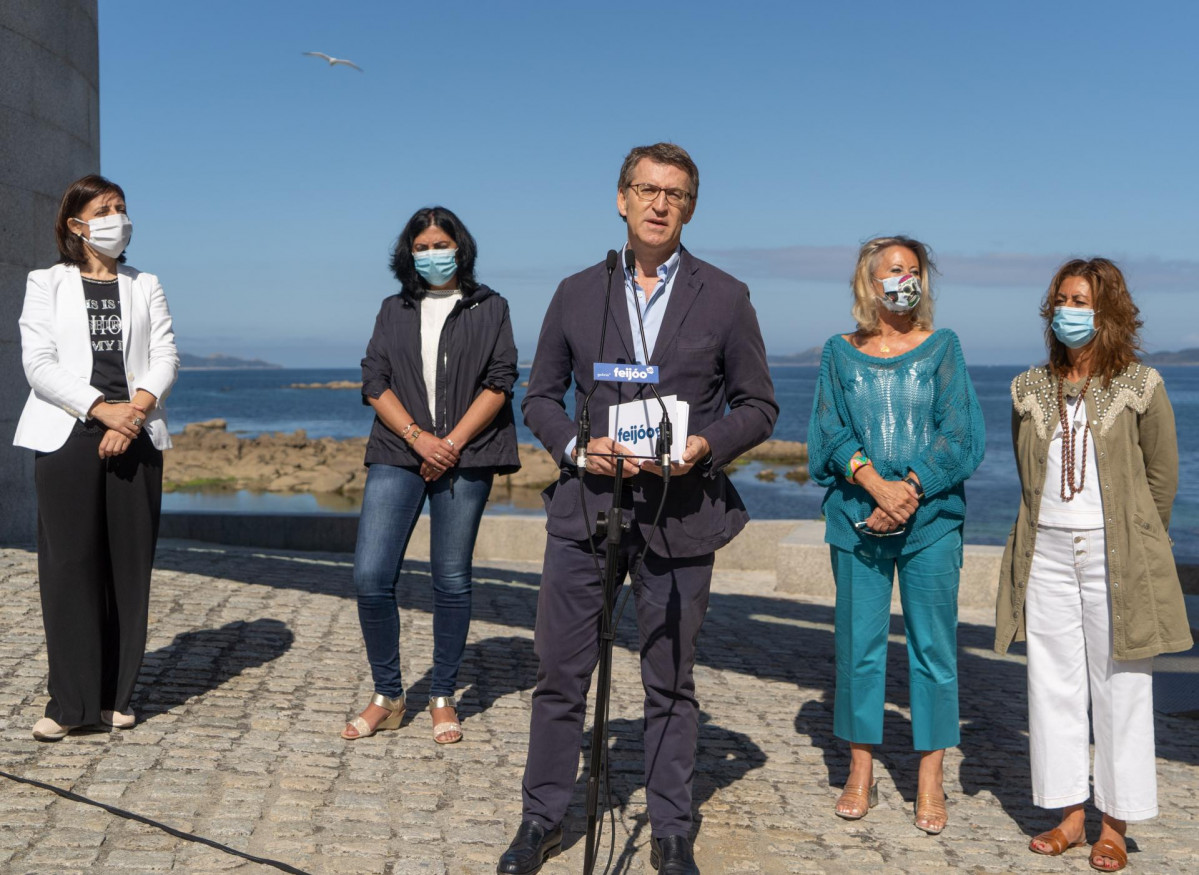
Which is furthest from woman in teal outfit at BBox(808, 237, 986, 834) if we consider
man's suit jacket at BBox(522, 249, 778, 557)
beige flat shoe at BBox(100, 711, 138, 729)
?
beige flat shoe at BBox(100, 711, 138, 729)

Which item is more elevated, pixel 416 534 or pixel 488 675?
pixel 488 675

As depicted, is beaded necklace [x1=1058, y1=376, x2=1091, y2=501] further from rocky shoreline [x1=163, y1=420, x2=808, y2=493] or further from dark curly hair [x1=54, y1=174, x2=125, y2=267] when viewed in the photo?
rocky shoreline [x1=163, y1=420, x2=808, y2=493]

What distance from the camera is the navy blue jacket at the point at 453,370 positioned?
A: 525cm

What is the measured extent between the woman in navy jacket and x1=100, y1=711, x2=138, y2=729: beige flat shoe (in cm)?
90

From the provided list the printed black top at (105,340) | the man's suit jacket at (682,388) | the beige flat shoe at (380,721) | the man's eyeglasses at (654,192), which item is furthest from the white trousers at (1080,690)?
the printed black top at (105,340)

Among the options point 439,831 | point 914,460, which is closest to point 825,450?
point 914,460

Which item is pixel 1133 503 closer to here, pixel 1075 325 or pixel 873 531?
pixel 1075 325

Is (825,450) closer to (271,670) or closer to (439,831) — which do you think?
(439,831)

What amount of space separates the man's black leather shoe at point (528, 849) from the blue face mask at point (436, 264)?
243cm

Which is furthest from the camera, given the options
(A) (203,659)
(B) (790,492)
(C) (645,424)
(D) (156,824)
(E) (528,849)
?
(B) (790,492)

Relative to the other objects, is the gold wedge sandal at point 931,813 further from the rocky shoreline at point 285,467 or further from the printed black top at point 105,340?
the rocky shoreline at point 285,467

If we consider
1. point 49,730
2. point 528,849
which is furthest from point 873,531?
point 49,730

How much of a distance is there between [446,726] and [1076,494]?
2.74 meters

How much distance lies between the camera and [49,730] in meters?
4.99
